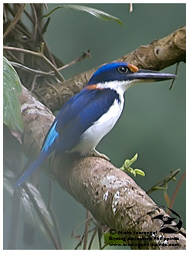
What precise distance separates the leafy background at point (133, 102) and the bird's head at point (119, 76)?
0.08 ft

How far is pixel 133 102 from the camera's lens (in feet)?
4.76

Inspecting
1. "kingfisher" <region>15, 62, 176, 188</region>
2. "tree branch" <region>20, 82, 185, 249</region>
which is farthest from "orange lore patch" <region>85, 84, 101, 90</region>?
"tree branch" <region>20, 82, 185, 249</region>

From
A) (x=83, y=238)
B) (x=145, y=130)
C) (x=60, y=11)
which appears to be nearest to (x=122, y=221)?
(x=83, y=238)

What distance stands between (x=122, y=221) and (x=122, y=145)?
0.92ft

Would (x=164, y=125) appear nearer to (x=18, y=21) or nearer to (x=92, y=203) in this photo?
(x=92, y=203)

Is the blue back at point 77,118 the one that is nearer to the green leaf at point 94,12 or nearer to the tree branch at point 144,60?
A: the tree branch at point 144,60

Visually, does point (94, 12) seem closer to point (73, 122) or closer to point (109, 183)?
point (73, 122)

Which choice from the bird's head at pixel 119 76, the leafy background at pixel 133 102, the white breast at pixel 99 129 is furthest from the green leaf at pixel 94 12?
the white breast at pixel 99 129

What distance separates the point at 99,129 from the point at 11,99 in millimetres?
234

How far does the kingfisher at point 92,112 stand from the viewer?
4.53ft

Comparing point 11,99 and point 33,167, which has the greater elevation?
point 11,99

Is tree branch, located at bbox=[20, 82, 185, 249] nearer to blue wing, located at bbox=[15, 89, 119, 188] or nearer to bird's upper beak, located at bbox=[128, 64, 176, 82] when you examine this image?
blue wing, located at bbox=[15, 89, 119, 188]

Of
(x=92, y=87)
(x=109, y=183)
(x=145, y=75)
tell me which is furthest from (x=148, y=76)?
(x=109, y=183)
